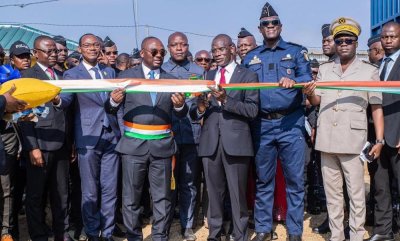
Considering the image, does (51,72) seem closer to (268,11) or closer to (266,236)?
(268,11)

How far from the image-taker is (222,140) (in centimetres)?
483

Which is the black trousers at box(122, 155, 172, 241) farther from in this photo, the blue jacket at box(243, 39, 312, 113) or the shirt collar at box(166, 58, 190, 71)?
the shirt collar at box(166, 58, 190, 71)

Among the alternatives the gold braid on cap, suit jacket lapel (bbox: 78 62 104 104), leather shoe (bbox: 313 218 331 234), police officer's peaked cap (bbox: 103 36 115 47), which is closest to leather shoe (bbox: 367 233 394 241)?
leather shoe (bbox: 313 218 331 234)

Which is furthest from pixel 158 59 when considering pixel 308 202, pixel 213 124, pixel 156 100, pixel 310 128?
pixel 308 202

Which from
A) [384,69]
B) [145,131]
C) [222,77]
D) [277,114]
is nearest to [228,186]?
[277,114]

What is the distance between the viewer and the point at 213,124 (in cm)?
492

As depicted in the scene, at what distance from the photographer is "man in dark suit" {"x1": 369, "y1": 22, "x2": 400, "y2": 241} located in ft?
15.7

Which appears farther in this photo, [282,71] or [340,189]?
[282,71]

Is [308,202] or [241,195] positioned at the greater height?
[241,195]

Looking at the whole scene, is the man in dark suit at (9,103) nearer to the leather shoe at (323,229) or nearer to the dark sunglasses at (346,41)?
the dark sunglasses at (346,41)

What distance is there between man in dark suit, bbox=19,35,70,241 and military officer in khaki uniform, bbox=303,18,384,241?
275 cm

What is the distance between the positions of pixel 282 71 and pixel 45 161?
2.77 metres

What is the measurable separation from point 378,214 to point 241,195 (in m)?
1.56

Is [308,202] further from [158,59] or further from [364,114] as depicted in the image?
[158,59]
